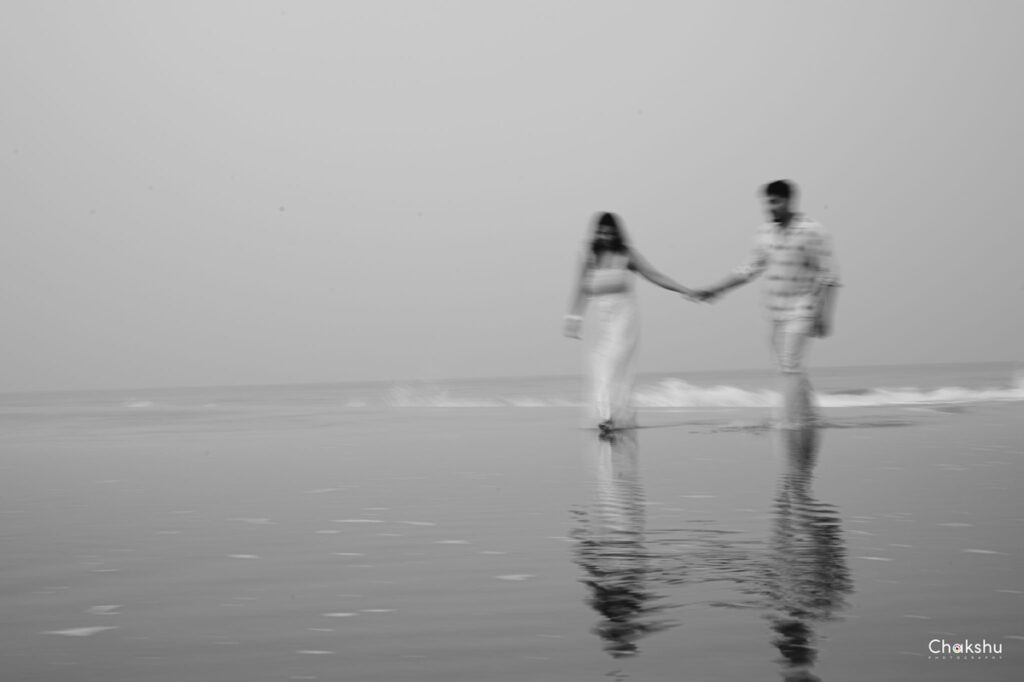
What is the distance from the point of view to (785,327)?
41.6ft

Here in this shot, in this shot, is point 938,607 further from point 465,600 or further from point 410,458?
Result: point 410,458

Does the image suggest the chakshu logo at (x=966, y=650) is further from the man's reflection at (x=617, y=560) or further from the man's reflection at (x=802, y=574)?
the man's reflection at (x=617, y=560)

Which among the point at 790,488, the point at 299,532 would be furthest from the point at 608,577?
the point at 790,488

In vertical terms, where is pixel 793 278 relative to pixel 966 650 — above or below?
above

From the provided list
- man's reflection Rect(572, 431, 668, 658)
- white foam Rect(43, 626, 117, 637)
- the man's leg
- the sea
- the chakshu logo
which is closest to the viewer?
the chakshu logo

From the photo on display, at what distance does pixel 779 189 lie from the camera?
12547mm

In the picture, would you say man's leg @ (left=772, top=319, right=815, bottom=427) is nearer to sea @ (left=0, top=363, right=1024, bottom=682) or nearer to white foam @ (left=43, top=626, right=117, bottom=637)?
sea @ (left=0, top=363, right=1024, bottom=682)

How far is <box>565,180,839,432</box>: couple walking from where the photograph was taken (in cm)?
1261

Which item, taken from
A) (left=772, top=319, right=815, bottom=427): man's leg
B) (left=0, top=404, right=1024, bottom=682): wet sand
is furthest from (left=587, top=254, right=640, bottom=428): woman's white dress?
(left=0, top=404, right=1024, bottom=682): wet sand

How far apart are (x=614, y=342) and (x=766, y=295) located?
1.66 m

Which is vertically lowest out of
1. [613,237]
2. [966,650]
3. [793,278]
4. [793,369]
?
[966,650]

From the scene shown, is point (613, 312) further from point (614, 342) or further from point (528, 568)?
point (528, 568)

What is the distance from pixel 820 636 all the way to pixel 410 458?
25.7 feet

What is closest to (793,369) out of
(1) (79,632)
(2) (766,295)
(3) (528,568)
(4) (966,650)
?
(2) (766,295)
